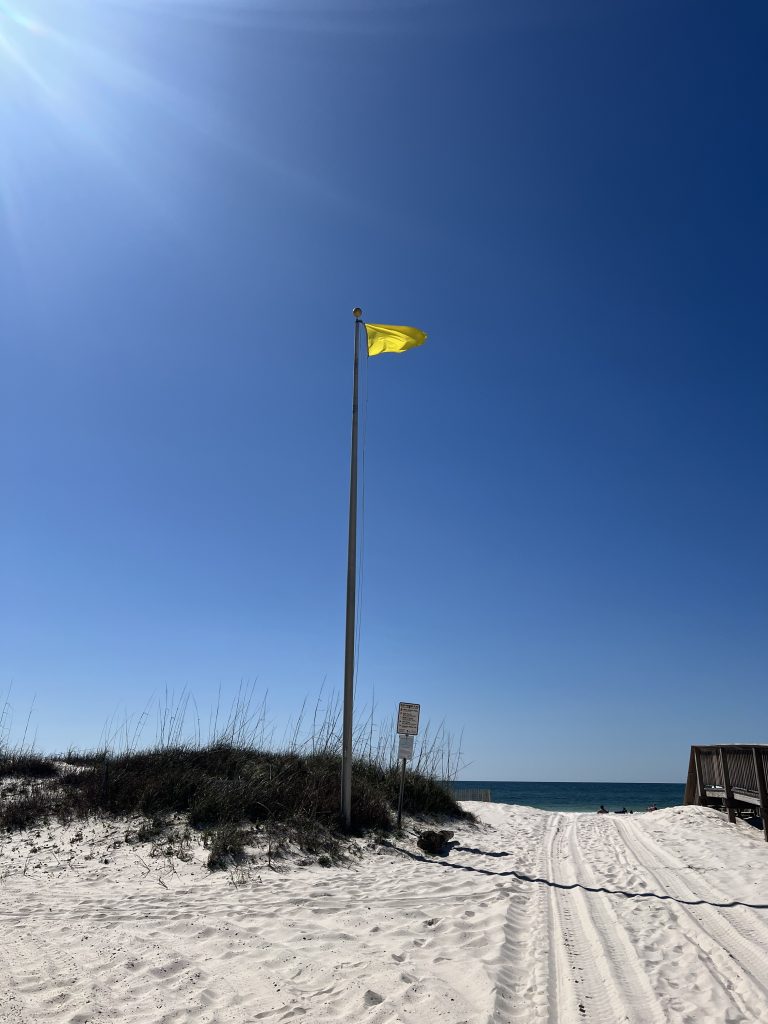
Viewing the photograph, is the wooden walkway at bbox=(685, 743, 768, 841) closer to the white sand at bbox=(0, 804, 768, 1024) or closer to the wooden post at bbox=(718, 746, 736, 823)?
the wooden post at bbox=(718, 746, 736, 823)

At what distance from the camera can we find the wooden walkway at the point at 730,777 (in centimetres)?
1288

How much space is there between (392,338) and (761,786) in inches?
458

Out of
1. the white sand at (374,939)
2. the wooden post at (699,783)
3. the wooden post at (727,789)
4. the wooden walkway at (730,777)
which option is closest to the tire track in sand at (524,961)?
the white sand at (374,939)

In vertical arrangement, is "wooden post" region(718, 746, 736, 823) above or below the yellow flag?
below

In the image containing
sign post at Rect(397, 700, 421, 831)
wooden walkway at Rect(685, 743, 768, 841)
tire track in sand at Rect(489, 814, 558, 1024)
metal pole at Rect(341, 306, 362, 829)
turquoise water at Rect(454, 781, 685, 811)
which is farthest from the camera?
turquoise water at Rect(454, 781, 685, 811)

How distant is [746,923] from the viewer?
21.2ft

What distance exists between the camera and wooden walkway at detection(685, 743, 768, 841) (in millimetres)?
12875

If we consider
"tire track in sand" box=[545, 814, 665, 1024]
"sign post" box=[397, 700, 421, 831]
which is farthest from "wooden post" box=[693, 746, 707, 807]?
"tire track in sand" box=[545, 814, 665, 1024]

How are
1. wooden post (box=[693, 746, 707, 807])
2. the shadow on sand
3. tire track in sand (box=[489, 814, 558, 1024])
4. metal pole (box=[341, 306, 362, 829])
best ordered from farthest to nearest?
1. wooden post (box=[693, 746, 707, 807])
2. metal pole (box=[341, 306, 362, 829])
3. the shadow on sand
4. tire track in sand (box=[489, 814, 558, 1024])

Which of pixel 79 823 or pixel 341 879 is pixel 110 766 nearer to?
pixel 79 823

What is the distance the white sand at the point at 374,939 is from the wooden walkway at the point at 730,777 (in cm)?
371

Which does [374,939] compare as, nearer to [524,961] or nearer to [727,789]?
[524,961]

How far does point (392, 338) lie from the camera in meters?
13.0

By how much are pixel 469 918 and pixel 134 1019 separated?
3.55m
